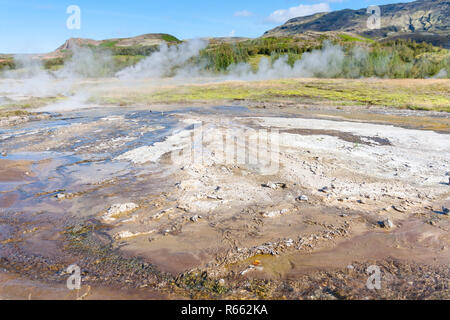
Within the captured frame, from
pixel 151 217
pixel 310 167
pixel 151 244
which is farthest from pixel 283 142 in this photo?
pixel 151 244

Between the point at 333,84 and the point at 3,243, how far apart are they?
29.6 meters

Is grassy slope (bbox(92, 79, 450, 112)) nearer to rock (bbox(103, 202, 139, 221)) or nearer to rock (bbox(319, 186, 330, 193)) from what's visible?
rock (bbox(319, 186, 330, 193))

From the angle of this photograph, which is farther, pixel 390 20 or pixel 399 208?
pixel 390 20

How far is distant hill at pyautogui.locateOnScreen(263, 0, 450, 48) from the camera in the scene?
358 feet

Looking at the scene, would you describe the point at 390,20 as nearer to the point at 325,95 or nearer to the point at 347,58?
the point at 347,58

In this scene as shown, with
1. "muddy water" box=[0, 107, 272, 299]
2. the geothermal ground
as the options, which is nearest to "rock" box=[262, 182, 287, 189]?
the geothermal ground

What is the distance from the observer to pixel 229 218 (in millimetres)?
4641

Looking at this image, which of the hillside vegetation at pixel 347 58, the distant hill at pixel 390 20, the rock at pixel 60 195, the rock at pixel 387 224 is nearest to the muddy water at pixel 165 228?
the rock at pixel 60 195

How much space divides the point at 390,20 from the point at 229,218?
149 m

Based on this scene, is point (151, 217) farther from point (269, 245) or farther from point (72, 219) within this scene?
point (269, 245)

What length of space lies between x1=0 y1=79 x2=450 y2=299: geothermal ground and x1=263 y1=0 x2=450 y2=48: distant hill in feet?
335

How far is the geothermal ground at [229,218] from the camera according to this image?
3270mm

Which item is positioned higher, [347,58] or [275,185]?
[347,58]

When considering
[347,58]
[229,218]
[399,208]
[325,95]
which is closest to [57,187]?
[229,218]
